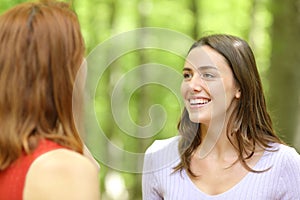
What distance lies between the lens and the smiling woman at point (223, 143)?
3908 millimetres

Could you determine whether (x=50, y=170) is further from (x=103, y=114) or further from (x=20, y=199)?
(x=103, y=114)

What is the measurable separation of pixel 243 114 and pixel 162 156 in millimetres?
563

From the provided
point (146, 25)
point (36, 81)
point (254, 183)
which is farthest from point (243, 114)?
point (146, 25)

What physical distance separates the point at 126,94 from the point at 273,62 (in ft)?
25.7

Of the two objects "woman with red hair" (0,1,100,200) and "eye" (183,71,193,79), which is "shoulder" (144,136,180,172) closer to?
"eye" (183,71,193,79)

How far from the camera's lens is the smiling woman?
3.91 meters

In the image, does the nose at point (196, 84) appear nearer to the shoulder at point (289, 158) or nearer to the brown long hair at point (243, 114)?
the brown long hair at point (243, 114)

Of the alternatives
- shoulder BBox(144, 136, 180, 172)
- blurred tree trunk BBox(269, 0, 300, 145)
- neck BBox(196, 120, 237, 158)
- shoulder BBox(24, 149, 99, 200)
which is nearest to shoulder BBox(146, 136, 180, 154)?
shoulder BBox(144, 136, 180, 172)

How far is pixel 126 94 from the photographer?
1595cm

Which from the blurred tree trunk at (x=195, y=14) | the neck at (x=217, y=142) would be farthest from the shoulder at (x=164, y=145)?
the blurred tree trunk at (x=195, y=14)

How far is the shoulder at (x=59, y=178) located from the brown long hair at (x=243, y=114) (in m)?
1.89

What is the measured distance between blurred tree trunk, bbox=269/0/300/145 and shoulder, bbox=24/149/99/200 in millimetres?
6008

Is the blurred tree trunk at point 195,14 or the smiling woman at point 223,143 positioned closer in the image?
the smiling woman at point 223,143

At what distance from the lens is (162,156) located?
166 inches
